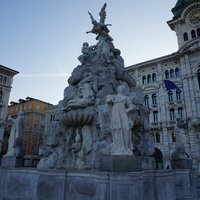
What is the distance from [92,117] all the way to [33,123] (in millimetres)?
44482

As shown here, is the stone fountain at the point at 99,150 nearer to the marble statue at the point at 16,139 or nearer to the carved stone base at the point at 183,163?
the carved stone base at the point at 183,163

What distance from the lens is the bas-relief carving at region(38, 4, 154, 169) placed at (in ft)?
23.2

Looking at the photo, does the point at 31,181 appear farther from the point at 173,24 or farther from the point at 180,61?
the point at 173,24

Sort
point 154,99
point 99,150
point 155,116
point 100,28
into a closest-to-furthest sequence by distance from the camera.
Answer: point 99,150 < point 100,28 < point 155,116 < point 154,99

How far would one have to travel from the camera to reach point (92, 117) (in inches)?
311

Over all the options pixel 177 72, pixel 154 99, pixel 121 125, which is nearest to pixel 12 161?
pixel 121 125

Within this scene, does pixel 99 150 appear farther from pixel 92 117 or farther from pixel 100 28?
pixel 100 28

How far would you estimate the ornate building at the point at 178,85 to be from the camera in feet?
98.2

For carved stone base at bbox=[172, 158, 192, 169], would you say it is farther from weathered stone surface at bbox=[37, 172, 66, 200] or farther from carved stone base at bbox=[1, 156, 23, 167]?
carved stone base at bbox=[1, 156, 23, 167]

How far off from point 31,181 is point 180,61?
105 feet

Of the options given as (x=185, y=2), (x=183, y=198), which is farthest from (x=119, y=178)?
(x=185, y=2)

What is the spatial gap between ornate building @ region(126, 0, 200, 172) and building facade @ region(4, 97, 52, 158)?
2639 centimetres

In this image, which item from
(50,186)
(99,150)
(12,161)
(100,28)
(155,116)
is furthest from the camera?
(155,116)

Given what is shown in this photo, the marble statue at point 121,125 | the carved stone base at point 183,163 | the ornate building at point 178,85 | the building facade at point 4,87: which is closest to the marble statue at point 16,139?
the marble statue at point 121,125
